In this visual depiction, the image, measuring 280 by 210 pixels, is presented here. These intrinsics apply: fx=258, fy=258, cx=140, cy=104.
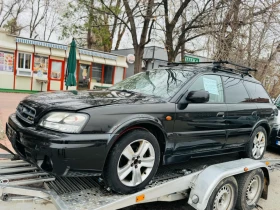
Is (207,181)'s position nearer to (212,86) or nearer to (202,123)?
(202,123)

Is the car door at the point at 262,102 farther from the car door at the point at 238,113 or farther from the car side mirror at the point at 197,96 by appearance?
the car side mirror at the point at 197,96

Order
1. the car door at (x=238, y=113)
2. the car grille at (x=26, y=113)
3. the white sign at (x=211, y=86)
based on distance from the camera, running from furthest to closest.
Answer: the car door at (x=238, y=113), the white sign at (x=211, y=86), the car grille at (x=26, y=113)

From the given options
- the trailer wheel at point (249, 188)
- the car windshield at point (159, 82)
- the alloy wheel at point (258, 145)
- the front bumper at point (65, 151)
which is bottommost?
the trailer wheel at point (249, 188)

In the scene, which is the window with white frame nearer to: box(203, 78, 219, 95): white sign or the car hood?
the car hood

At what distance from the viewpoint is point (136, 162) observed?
9.57 ft

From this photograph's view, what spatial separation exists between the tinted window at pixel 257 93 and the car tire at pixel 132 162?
2.62m

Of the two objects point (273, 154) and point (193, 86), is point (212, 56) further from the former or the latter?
point (193, 86)

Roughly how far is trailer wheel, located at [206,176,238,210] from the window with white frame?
45.9ft

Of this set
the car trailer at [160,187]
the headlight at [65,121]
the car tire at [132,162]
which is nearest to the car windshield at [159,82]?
the car tire at [132,162]

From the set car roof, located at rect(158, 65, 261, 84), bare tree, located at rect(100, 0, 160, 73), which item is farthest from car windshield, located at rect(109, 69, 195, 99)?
bare tree, located at rect(100, 0, 160, 73)

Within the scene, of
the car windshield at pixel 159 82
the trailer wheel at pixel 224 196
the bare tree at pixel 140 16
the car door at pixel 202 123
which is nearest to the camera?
the trailer wheel at pixel 224 196

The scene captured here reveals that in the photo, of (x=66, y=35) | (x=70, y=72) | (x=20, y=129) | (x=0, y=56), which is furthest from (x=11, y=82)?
(x=20, y=129)

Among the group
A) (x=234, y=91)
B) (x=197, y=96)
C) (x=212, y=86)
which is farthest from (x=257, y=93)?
(x=197, y=96)

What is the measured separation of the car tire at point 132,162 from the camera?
272 centimetres
